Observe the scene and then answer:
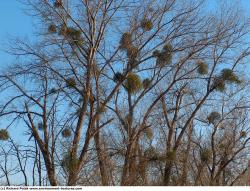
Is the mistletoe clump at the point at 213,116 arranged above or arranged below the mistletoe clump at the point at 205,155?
above

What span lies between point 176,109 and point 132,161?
3.80 m

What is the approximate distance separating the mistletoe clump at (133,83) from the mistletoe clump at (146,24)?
4.36ft

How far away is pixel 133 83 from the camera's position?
1427 centimetres

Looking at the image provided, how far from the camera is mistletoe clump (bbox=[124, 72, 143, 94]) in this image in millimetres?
14211

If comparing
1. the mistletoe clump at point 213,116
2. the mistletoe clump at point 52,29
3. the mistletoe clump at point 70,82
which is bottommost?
the mistletoe clump at point 213,116

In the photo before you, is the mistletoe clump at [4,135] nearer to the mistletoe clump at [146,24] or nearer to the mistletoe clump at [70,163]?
the mistletoe clump at [70,163]

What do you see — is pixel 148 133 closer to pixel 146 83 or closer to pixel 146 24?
pixel 146 83

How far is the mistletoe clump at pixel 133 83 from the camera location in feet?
46.6

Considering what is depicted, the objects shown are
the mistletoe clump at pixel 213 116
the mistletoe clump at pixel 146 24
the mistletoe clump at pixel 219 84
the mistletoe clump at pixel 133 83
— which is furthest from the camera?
Result: the mistletoe clump at pixel 213 116

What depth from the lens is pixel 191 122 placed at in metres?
19.4

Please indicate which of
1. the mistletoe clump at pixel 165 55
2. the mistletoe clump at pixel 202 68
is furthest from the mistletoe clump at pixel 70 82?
the mistletoe clump at pixel 202 68

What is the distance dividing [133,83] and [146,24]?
5.47ft

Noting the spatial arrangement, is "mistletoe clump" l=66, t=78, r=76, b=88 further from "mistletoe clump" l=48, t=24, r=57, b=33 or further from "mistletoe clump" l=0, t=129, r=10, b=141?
"mistletoe clump" l=0, t=129, r=10, b=141

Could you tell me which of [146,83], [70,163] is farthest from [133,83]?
[70,163]
